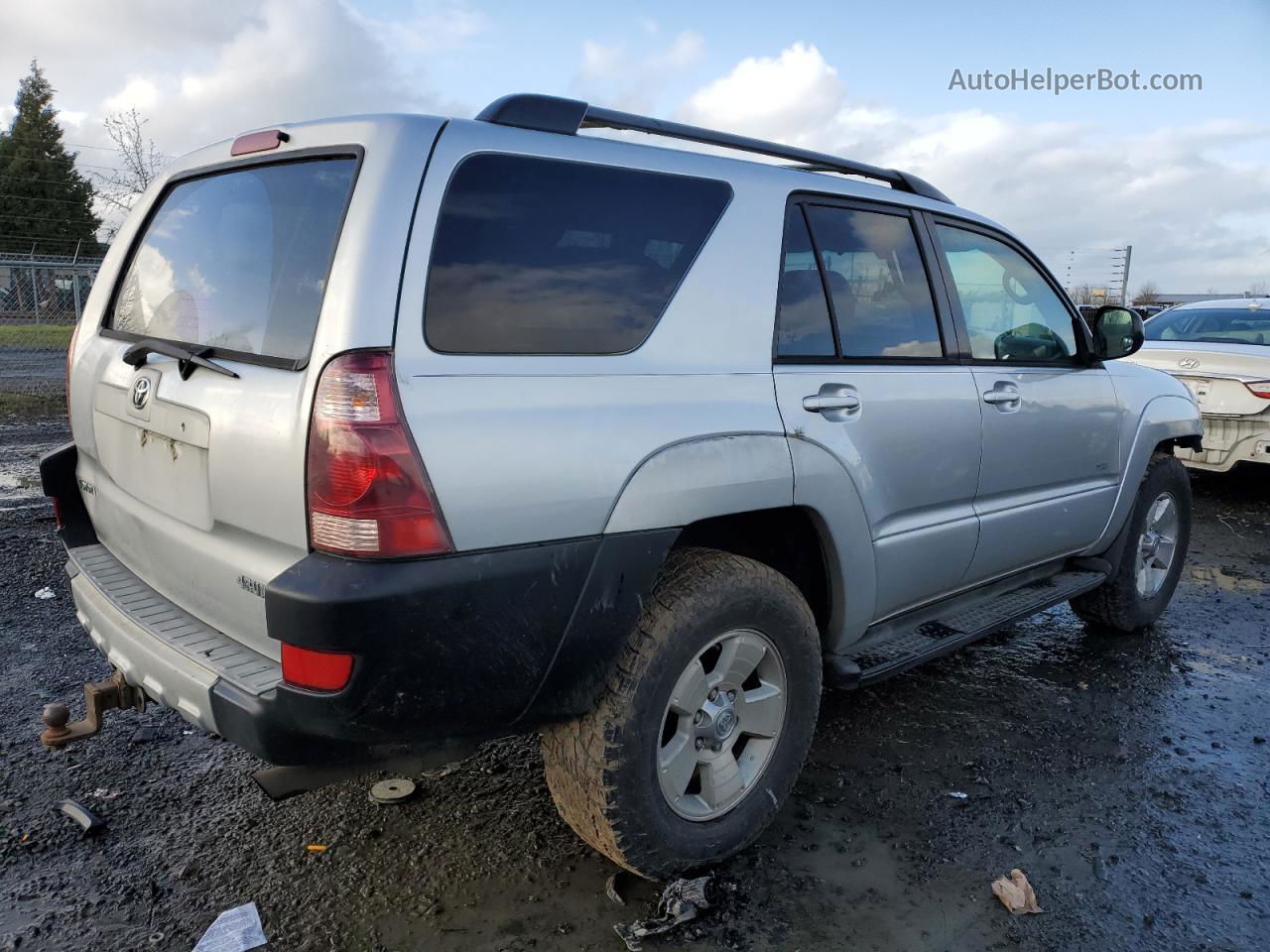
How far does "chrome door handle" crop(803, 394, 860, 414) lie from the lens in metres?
2.61

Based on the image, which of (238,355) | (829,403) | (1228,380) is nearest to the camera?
(238,355)

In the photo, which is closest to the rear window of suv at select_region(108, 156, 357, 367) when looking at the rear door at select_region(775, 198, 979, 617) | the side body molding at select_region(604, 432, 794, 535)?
the side body molding at select_region(604, 432, 794, 535)

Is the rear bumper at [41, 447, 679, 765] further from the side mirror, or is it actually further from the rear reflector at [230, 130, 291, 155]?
the side mirror

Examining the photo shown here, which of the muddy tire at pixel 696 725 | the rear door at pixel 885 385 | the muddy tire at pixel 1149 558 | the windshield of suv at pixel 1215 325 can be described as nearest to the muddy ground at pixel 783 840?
the muddy tire at pixel 696 725

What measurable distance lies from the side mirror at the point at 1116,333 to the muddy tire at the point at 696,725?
2.24 meters

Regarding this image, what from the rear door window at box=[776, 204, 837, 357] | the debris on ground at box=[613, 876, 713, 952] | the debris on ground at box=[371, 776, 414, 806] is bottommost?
the debris on ground at box=[371, 776, 414, 806]

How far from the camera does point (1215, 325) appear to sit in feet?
27.3

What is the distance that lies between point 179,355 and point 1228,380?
750 centimetres

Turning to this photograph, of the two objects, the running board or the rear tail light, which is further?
the running board

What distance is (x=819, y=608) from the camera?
287 centimetres

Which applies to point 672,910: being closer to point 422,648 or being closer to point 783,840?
point 783,840

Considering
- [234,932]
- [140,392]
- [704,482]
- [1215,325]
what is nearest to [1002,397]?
[704,482]

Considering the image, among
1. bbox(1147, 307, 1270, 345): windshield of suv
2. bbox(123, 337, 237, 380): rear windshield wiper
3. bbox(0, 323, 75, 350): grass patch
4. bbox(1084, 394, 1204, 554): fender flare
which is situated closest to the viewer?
bbox(123, 337, 237, 380): rear windshield wiper

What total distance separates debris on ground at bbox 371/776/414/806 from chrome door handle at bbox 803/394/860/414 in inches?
68.7
